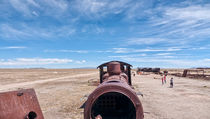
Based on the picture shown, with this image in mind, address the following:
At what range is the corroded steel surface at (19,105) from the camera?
473 cm

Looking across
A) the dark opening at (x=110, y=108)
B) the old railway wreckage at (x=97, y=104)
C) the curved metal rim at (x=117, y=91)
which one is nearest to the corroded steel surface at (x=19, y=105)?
the old railway wreckage at (x=97, y=104)

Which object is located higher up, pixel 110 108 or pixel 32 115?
pixel 32 115

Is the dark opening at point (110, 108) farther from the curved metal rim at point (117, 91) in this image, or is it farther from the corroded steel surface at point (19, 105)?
the corroded steel surface at point (19, 105)

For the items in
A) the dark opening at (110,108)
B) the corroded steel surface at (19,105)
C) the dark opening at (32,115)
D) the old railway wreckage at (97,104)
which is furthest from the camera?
the dark opening at (110,108)

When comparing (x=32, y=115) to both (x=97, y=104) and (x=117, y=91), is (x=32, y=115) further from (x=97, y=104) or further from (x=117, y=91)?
(x=97, y=104)

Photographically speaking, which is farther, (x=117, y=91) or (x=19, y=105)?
(x=117, y=91)

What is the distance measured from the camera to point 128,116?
8328mm

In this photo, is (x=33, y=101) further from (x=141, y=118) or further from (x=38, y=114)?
(x=141, y=118)

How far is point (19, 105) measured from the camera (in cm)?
497

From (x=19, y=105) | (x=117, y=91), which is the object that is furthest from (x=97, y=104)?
(x=19, y=105)

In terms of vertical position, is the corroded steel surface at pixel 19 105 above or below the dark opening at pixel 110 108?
above

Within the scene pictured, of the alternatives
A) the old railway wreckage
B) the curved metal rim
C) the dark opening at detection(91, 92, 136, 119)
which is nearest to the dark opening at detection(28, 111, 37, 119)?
the old railway wreckage

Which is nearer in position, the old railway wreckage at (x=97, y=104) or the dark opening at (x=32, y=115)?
the old railway wreckage at (x=97, y=104)

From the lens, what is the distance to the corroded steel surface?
4727 millimetres
